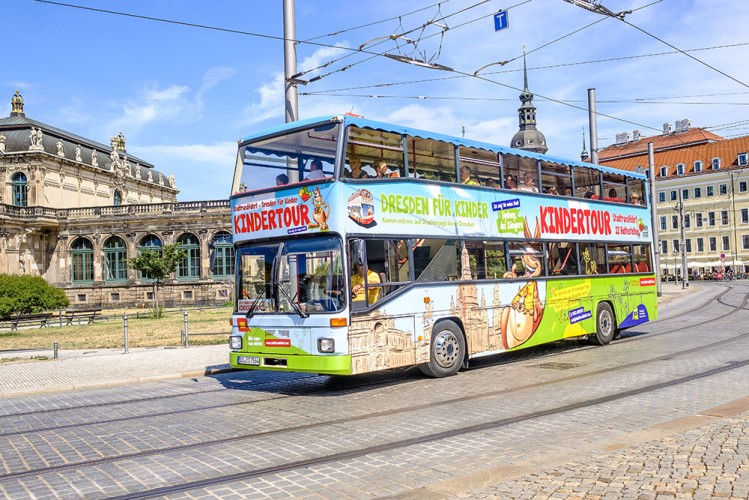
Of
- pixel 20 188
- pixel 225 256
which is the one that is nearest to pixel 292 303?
pixel 225 256

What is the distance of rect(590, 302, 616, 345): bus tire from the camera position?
16922mm

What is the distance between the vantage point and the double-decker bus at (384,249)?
1071cm

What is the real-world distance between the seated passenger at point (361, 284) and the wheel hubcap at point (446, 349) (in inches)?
71.3

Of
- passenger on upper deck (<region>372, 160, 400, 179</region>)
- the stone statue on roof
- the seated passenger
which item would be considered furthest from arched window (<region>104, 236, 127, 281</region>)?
the seated passenger

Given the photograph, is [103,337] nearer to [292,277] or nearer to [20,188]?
[292,277]

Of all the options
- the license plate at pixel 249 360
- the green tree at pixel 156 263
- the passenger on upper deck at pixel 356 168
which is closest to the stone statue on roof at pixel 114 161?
the green tree at pixel 156 263

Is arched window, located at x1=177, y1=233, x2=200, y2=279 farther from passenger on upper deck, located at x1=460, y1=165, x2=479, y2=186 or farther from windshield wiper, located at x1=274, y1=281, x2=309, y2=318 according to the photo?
windshield wiper, located at x1=274, y1=281, x2=309, y2=318

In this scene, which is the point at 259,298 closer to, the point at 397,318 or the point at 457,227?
the point at 397,318

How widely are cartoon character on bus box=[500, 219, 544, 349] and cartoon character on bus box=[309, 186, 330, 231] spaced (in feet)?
15.7

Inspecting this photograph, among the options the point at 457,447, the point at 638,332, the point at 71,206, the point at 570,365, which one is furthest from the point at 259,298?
the point at 71,206

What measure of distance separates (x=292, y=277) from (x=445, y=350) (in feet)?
10.6

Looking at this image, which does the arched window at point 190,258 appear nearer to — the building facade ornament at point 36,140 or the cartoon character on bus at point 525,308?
the building facade ornament at point 36,140

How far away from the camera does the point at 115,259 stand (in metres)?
63.8

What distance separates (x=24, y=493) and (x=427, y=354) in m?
7.24
